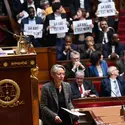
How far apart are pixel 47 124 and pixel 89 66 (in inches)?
129

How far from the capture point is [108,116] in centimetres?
419

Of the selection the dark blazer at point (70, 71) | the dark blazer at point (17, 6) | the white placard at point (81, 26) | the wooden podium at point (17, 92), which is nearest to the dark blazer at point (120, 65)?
the dark blazer at point (70, 71)

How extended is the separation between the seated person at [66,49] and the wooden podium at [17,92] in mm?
4770

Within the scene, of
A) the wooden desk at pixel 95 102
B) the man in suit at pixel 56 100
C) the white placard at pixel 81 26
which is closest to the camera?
the man in suit at pixel 56 100

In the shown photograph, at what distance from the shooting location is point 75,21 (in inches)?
332

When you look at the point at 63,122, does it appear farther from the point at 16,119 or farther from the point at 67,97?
the point at 16,119

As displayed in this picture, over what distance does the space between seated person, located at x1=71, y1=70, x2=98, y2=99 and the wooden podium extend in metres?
2.87

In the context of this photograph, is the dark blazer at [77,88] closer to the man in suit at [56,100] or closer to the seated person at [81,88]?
the seated person at [81,88]

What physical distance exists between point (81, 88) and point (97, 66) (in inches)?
48.2

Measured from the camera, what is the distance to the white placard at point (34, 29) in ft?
26.5

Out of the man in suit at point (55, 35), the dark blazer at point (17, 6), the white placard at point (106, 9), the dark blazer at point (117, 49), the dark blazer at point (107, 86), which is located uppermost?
the dark blazer at point (17, 6)

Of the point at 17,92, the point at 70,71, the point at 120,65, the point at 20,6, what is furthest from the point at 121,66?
the point at 17,92

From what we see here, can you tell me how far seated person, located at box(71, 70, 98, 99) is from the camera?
5.96 m

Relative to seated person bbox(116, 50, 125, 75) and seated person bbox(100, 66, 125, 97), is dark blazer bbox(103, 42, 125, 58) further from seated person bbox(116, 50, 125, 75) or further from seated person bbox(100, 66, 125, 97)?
seated person bbox(100, 66, 125, 97)
